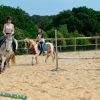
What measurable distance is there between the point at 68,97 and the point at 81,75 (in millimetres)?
3517

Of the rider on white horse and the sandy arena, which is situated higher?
the rider on white horse

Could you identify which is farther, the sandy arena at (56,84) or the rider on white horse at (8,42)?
the rider on white horse at (8,42)

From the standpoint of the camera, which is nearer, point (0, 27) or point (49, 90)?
point (49, 90)

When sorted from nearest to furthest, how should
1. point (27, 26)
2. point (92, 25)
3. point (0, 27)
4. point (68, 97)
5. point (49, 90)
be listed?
point (68, 97), point (49, 90), point (0, 27), point (27, 26), point (92, 25)

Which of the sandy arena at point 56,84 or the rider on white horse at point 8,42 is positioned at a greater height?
the rider on white horse at point 8,42

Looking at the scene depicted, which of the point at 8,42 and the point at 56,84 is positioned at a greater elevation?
the point at 8,42

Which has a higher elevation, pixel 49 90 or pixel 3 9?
pixel 3 9

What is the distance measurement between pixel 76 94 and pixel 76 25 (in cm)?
4912

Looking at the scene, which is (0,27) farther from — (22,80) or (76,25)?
(22,80)

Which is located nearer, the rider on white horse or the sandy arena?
the sandy arena

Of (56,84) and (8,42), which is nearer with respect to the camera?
(56,84)

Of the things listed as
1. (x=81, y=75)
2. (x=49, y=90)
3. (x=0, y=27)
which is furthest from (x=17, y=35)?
(x=49, y=90)

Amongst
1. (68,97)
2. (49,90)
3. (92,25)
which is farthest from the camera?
(92,25)

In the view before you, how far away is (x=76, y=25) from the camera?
189 feet
